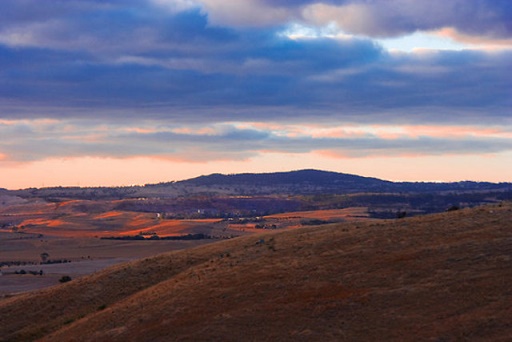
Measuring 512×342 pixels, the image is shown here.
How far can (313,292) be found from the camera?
34.1 meters

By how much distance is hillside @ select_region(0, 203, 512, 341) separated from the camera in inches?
1161

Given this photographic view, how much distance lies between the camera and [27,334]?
3944 cm

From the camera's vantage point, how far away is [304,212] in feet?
609

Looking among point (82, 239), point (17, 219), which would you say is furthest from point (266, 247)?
point (17, 219)

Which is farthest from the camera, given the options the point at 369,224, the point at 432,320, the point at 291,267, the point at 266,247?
the point at 369,224

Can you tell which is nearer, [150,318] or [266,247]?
[150,318]

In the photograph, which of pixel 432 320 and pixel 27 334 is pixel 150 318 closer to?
pixel 27 334

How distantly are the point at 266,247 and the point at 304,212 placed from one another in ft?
457

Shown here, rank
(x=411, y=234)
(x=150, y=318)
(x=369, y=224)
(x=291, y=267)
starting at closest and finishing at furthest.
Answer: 1. (x=150, y=318)
2. (x=291, y=267)
3. (x=411, y=234)
4. (x=369, y=224)

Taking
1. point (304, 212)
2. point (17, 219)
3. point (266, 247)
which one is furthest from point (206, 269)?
point (17, 219)

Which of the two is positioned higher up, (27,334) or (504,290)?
(504,290)

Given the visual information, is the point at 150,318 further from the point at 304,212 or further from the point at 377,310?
the point at 304,212

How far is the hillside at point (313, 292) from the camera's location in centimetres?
2950

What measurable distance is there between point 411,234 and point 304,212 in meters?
143
